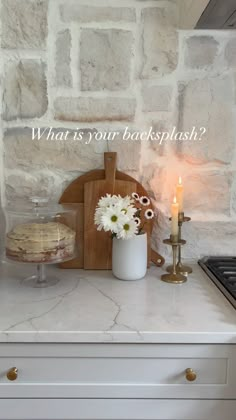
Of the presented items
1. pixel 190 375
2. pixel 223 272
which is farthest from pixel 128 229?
pixel 190 375

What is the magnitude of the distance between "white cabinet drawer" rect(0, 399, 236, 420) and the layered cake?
377mm

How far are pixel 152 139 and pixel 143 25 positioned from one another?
370mm

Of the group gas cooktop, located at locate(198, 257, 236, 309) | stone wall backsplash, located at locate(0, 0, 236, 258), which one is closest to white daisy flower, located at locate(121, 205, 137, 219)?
stone wall backsplash, located at locate(0, 0, 236, 258)

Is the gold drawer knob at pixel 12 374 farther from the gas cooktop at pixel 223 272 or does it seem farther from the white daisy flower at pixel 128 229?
the gas cooktop at pixel 223 272

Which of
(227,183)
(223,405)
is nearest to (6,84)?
(227,183)

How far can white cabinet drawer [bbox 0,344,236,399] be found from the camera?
3.28 ft

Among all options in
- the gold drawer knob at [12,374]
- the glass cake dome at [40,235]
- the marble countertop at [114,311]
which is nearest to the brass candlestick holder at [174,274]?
the marble countertop at [114,311]

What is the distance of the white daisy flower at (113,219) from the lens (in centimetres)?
124

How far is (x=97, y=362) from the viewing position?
100 centimetres

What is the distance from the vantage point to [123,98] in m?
1.42

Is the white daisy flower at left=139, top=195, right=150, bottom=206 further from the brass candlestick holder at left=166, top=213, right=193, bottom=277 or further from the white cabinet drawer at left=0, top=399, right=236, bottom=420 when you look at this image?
the white cabinet drawer at left=0, top=399, right=236, bottom=420

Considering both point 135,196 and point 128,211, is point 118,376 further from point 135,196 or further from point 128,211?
point 135,196

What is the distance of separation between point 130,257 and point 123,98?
0.54 m

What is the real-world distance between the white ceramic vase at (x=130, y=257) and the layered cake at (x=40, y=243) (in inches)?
5.9
